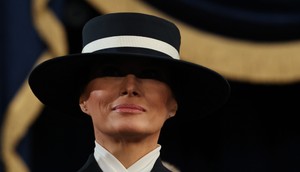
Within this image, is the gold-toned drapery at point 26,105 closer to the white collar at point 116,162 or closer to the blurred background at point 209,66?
the blurred background at point 209,66

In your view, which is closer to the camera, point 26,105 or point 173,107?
point 173,107

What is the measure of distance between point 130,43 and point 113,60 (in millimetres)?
41

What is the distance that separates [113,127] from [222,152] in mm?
1205

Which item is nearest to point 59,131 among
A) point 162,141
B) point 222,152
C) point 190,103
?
point 162,141

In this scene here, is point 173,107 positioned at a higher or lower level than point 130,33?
lower

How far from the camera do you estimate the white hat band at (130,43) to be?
1.17m

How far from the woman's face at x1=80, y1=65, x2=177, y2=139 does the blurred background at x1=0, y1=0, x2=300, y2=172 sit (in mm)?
981

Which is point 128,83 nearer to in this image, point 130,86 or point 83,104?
point 130,86

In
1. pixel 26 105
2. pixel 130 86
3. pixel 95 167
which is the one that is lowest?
pixel 26 105

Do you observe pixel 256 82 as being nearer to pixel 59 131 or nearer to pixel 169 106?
pixel 59 131

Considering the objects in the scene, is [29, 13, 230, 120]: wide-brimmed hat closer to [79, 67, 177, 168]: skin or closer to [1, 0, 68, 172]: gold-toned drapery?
[79, 67, 177, 168]: skin

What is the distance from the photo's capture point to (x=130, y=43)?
117 cm

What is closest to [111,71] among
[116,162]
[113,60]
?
[113,60]

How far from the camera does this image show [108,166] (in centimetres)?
114
